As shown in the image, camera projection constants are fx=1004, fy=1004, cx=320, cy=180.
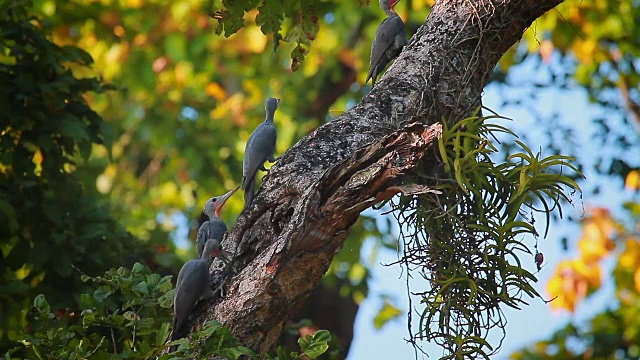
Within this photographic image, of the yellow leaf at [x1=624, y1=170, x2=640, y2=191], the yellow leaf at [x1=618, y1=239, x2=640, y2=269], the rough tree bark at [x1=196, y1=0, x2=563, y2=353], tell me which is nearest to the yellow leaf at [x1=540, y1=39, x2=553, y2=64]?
the yellow leaf at [x1=624, y1=170, x2=640, y2=191]

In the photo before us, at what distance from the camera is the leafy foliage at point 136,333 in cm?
342

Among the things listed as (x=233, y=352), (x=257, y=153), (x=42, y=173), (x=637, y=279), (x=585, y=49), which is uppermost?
(x=585, y=49)

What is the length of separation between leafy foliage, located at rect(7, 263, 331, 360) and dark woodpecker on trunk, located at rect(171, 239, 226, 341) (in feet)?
0.20

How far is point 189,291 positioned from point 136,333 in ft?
1.33

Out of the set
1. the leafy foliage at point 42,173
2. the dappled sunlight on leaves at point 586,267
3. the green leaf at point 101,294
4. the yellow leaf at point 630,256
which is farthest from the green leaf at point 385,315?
the green leaf at point 101,294

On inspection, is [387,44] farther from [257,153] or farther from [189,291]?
[189,291]

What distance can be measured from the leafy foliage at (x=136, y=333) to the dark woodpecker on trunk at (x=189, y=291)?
0.06 meters

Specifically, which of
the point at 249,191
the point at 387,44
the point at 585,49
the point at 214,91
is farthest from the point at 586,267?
the point at 249,191

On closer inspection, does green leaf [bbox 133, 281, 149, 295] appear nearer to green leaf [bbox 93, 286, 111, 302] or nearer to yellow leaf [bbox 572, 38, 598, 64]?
green leaf [bbox 93, 286, 111, 302]

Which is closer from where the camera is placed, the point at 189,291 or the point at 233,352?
the point at 233,352

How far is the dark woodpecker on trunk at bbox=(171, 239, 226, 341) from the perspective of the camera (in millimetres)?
3645

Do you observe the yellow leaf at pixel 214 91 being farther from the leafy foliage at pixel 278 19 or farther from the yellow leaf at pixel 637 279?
the leafy foliage at pixel 278 19

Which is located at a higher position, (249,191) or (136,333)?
(249,191)

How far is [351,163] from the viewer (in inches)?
137
